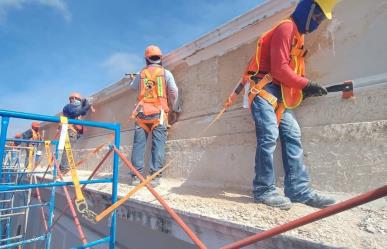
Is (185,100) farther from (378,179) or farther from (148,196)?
(378,179)

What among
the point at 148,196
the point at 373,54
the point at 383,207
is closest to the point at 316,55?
the point at 373,54

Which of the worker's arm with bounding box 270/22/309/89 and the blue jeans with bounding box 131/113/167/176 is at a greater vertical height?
the worker's arm with bounding box 270/22/309/89

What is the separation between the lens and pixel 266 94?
2.69m

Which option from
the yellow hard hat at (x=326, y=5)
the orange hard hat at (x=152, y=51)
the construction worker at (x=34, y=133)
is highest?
the orange hard hat at (x=152, y=51)

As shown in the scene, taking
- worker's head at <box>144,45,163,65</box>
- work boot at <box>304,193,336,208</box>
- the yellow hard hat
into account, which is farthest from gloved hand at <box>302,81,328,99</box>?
worker's head at <box>144,45,163,65</box>

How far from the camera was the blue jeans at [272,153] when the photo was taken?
8.21 ft

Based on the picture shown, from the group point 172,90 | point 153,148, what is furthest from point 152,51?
point 153,148

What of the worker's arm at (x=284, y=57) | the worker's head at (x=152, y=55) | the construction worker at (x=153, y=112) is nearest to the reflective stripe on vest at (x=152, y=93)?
the construction worker at (x=153, y=112)

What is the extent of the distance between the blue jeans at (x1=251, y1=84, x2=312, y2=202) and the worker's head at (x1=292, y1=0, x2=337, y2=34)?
0.61 m

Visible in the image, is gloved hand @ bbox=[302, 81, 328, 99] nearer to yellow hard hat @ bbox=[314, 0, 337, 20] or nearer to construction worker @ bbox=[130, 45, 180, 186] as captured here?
yellow hard hat @ bbox=[314, 0, 337, 20]

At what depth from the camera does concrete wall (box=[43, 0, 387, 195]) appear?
8.06ft

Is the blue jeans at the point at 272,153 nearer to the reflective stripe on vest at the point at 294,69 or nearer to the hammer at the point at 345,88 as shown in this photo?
the reflective stripe on vest at the point at 294,69

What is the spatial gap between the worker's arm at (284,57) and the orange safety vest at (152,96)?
1.95 metres

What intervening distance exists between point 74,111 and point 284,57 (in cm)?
541
